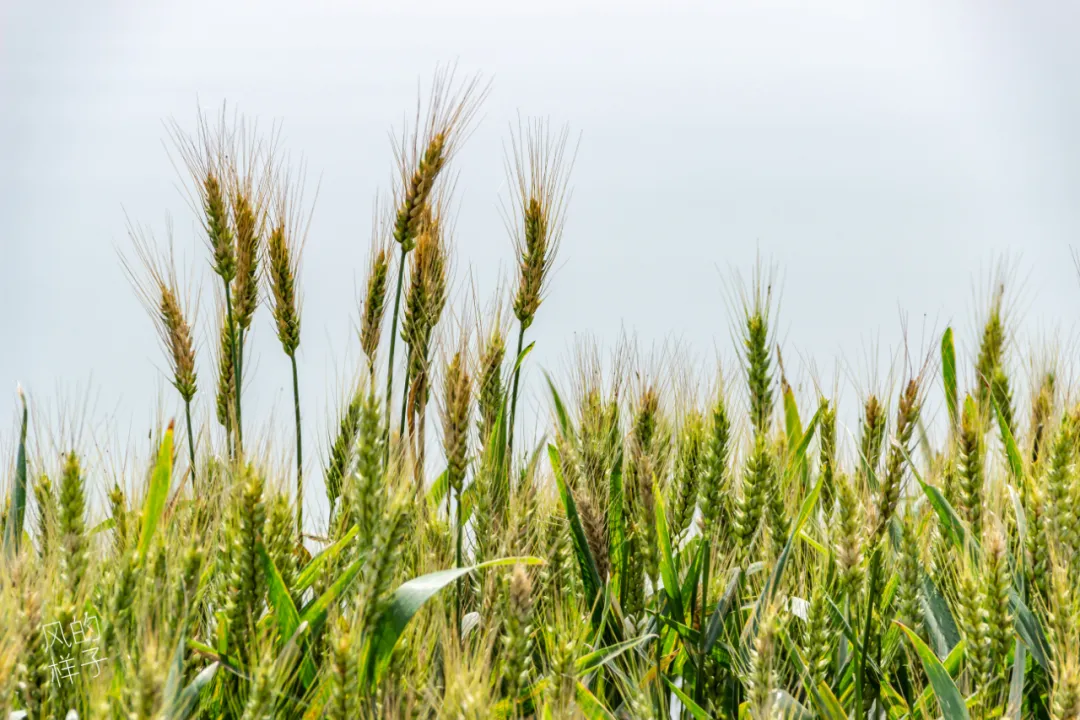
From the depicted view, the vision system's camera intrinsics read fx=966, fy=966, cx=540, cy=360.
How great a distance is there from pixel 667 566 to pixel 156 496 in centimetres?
98

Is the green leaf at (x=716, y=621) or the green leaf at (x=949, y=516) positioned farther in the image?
the green leaf at (x=949, y=516)

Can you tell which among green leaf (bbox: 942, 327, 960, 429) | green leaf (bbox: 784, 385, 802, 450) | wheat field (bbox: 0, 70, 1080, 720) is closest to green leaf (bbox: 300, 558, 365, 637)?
wheat field (bbox: 0, 70, 1080, 720)

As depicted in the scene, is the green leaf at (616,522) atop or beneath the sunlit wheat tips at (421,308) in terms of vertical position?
beneath

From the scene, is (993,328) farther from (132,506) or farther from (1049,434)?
(132,506)

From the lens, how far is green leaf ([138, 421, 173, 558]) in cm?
160

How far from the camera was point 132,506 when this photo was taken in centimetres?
177

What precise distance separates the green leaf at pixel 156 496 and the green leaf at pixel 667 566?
0.93m

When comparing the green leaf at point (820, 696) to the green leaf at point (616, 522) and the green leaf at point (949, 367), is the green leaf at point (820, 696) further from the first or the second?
the green leaf at point (949, 367)

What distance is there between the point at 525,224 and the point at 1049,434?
4.44ft

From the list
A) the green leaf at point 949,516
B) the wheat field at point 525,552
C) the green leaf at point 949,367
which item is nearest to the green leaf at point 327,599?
the wheat field at point 525,552

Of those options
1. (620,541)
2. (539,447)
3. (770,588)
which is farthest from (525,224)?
(770,588)

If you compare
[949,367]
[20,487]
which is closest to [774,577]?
[949,367]

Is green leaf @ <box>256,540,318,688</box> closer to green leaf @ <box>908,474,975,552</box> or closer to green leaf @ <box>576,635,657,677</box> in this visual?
green leaf @ <box>576,635,657,677</box>

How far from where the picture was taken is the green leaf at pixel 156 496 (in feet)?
5.26
